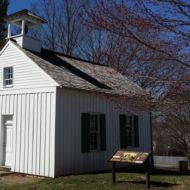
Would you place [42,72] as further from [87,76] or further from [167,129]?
[167,129]

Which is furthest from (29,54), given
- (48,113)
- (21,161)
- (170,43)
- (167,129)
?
(167,129)

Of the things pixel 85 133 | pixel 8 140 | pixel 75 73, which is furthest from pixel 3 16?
pixel 85 133

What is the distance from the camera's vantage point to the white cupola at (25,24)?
61.1ft

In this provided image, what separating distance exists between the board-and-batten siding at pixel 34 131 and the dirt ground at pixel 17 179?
1.03 ft

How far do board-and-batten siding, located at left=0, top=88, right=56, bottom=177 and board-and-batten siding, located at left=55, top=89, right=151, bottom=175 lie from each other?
0.34 m

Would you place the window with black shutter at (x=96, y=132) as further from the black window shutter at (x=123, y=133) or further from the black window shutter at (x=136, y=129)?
the black window shutter at (x=136, y=129)

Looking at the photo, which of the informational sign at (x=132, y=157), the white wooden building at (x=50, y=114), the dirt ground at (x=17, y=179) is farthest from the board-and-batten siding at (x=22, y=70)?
the informational sign at (x=132, y=157)

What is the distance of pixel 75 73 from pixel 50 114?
342cm

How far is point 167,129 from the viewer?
1241 inches

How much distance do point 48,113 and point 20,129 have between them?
6.12ft

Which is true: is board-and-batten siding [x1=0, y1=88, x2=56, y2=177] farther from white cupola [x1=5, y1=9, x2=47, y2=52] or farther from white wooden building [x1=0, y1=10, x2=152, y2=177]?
white cupola [x1=5, y1=9, x2=47, y2=52]

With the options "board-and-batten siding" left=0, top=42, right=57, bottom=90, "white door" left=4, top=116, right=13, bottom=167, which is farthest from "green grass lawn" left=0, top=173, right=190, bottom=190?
"board-and-batten siding" left=0, top=42, right=57, bottom=90

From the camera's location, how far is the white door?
17.9 m

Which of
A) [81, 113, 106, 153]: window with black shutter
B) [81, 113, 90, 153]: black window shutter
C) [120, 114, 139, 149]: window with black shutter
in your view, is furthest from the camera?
[120, 114, 139, 149]: window with black shutter
